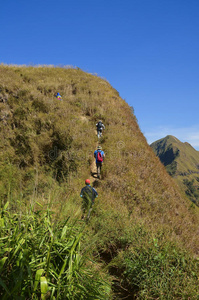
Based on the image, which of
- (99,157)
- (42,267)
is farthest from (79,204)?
(99,157)

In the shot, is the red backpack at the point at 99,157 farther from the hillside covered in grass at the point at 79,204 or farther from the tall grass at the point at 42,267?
the tall grass at the point at 42,267

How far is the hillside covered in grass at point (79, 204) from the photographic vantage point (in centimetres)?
241

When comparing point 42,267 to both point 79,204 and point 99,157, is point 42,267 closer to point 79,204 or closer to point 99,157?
point 79,204

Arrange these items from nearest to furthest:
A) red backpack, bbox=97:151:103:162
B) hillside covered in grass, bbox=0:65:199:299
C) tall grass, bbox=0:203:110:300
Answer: tall grass, bbox=0:203:110:300 < hillside covered in grass, bbox=0:65:199:299 < red backpack, bbox=97:151:103:162

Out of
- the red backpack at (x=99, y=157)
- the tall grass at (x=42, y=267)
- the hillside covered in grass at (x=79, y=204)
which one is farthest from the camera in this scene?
the red backpack at (x=99, y=157)

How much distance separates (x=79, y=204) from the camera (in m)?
5.48

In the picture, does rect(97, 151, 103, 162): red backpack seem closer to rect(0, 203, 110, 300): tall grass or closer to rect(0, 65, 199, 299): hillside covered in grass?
rect(0, 65, 199, 299): hillside covered in grass

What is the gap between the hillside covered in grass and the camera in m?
2.41

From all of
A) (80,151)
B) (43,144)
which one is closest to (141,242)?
(80,151)

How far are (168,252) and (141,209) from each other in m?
3.87

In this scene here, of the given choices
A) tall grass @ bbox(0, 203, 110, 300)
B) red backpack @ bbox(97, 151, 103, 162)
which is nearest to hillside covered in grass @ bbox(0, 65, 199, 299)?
tall grass @ bbox(0, 203, 110, 300)

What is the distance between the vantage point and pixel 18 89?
15422 mm

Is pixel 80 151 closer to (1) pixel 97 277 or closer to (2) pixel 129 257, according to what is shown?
(2) pixel 129 257

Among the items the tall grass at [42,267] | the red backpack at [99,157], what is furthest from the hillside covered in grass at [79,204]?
the red backpack at [99,157]
